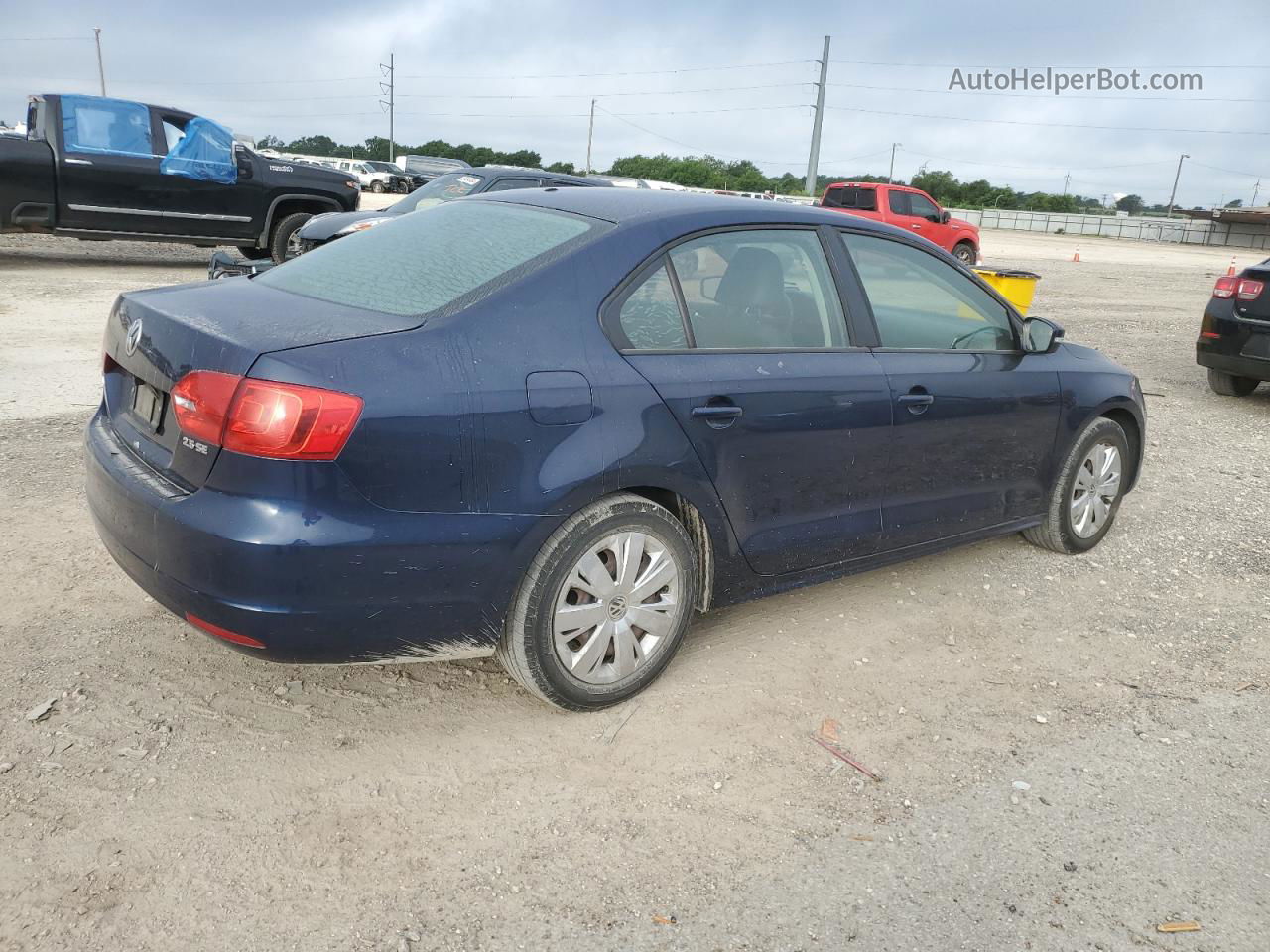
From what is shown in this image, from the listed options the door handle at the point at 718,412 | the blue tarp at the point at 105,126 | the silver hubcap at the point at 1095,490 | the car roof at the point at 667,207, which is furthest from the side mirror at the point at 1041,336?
the blue tarp at the point at 105,126

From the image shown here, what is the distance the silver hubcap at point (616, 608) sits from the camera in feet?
10.2

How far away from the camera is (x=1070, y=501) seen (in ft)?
15.9

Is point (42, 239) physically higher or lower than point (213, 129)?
lower

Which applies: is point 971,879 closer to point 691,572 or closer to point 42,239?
point 691,572

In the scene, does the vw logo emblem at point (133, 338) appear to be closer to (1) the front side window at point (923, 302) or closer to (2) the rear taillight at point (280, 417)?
(2) the rear taillight at point (280, 417)

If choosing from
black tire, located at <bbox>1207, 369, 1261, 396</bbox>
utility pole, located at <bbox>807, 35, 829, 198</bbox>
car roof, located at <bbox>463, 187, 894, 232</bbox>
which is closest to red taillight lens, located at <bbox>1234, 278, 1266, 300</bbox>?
black tire, located at <bbox>1207, 369, 1261, 396</bbox>

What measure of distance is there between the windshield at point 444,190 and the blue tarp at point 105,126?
3.90 meters

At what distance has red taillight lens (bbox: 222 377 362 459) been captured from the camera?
259cm

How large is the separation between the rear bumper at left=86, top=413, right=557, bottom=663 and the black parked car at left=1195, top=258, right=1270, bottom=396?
783 centimetres

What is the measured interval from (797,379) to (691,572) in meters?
0.76

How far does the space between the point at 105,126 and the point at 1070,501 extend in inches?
461

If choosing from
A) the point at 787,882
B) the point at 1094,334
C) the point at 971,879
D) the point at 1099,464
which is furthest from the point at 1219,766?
the point at 1094,334

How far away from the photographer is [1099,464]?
497cm

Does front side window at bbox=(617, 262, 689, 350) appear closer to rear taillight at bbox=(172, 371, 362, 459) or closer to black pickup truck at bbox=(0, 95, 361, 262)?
rear taillight at bbox=(172, 371, 362, 459)
